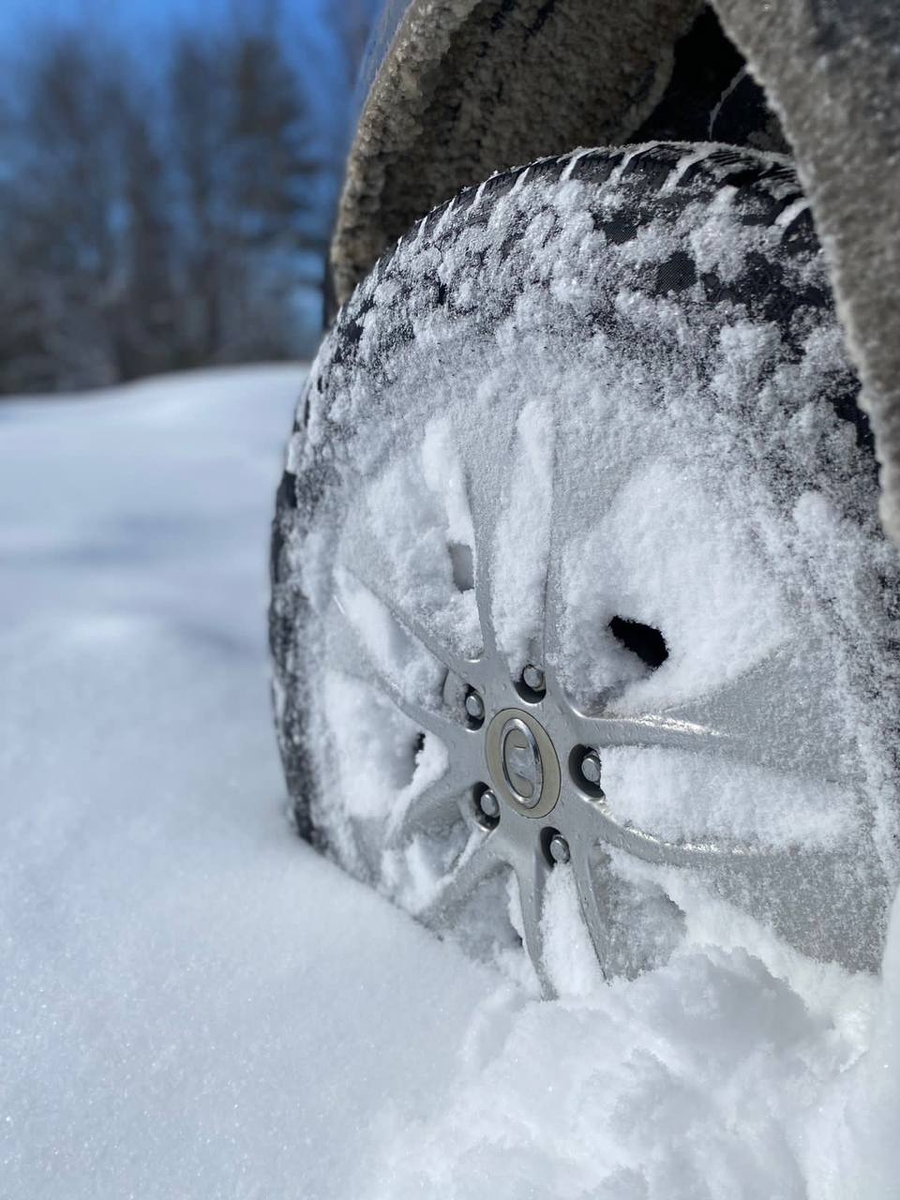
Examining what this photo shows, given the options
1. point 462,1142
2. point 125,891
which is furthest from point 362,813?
point 462,1142

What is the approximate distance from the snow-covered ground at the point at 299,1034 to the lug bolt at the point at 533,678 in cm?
22

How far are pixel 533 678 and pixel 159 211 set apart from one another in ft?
56.3

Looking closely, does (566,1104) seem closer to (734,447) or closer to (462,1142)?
(462,1142)

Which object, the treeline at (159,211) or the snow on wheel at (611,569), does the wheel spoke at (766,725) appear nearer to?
the snow on wheel at (611,569)

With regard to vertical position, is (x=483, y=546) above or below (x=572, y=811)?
above

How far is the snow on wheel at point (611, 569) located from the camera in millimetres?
613

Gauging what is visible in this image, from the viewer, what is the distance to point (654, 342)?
26.4 inches

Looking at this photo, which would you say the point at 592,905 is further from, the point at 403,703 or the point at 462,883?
the point at 403,703

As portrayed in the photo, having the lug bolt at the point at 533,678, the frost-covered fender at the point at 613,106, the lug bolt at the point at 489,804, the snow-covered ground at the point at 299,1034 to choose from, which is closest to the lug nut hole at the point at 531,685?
the lug bolt at the point at 533,678

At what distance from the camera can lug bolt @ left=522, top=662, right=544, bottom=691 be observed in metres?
0.82

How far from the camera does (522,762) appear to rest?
2.74ft

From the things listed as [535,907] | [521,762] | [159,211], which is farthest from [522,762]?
[159,211]

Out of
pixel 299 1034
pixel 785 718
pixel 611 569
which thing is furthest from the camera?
pixel 299 1034

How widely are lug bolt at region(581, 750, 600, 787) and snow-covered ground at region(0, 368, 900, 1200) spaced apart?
137 millimetres
